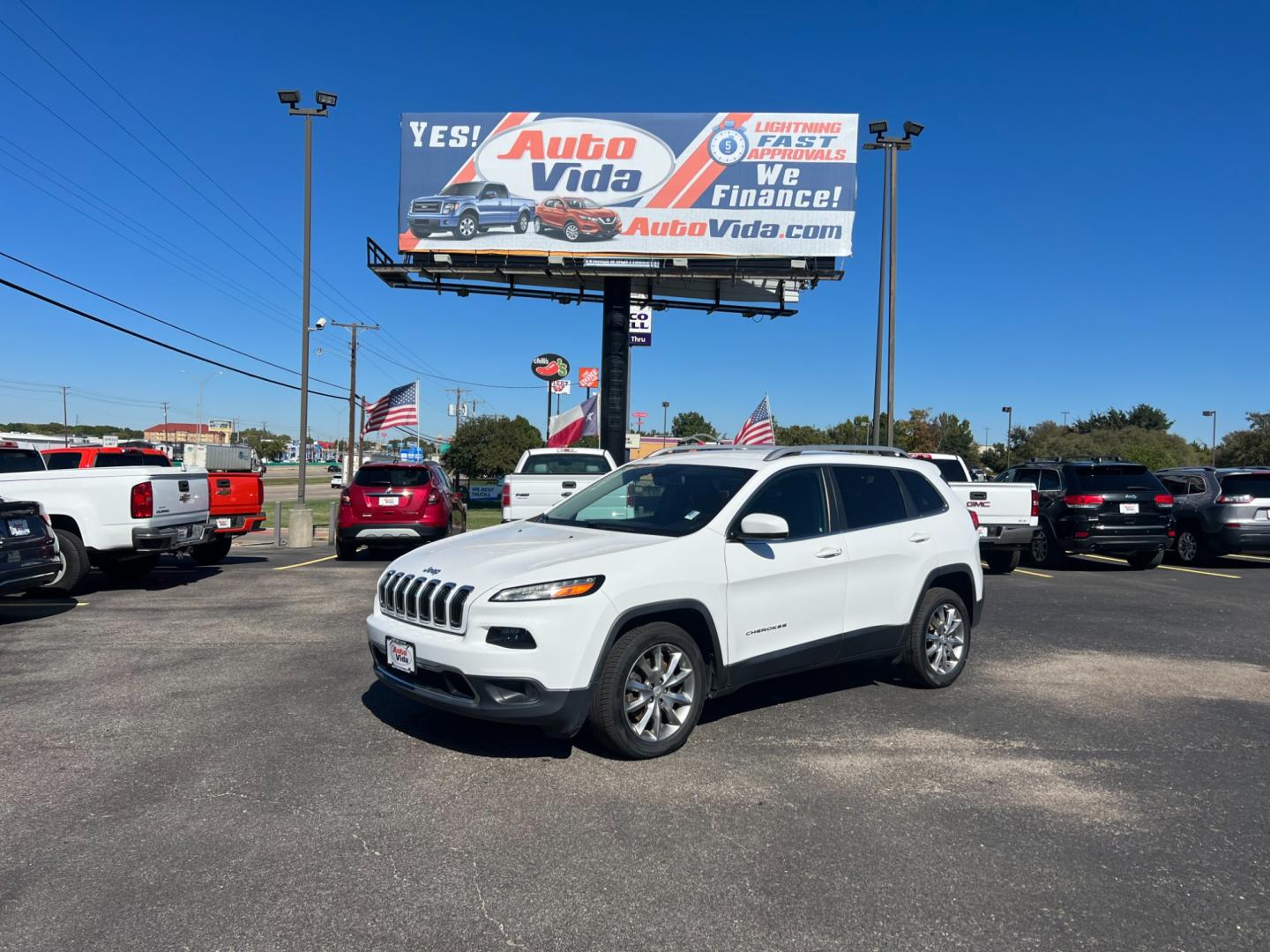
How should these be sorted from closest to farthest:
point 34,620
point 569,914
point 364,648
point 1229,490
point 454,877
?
point 569,914
point 454,877
point 364,648
point 34,620
point 1229,490

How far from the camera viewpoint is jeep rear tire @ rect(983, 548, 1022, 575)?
534 inches

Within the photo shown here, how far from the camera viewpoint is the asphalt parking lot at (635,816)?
3.09 m

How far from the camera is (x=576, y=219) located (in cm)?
2378

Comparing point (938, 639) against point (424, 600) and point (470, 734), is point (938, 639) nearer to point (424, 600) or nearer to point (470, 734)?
point (470, 734)

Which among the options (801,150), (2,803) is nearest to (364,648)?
(2,803)

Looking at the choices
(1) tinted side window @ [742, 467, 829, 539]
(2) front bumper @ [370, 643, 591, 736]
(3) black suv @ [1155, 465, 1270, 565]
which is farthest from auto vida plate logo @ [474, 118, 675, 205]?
(2) front bumper @ [370, 643, 591, 736]

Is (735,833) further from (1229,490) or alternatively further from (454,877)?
(1229,490)

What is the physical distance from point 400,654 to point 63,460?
10.8 m

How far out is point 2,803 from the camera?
4.02 metres

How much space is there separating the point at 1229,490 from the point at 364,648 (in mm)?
14224

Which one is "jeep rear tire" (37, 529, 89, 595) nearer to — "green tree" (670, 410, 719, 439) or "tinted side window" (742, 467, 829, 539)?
"tinted side window" (742, 467, 829, 539)

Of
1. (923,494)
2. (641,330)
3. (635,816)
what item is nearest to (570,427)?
(641,330)

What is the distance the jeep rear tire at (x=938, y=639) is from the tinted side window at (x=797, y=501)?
1.23 metres

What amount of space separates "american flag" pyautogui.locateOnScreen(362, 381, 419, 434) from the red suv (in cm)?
1839
